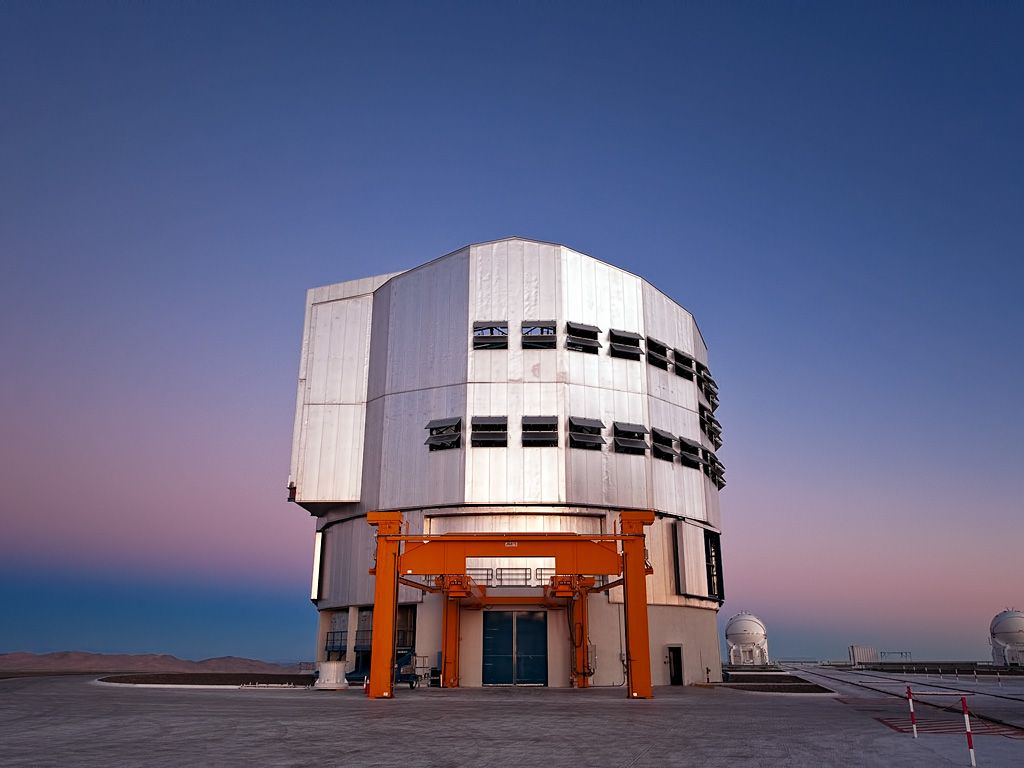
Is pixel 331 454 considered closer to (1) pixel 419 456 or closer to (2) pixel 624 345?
(1) pixel 419 456

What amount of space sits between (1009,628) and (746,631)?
83.7 ft

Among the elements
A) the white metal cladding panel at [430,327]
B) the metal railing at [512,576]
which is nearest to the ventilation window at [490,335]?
the white metal cladding panel at [430,327]

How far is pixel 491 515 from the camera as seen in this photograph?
4038 cm

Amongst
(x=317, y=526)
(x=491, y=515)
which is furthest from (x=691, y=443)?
(x=317, y=526)

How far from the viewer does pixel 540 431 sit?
134ft

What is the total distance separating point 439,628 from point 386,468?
921 cm

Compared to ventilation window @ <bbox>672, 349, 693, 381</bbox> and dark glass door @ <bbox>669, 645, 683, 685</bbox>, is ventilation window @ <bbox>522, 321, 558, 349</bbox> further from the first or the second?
dark glass door @ <bbox>669, 645, 683, 685</bbox>

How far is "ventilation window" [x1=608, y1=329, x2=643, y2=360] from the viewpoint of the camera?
1741 inches

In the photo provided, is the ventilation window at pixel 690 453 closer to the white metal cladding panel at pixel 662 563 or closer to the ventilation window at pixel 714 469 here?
the ventilation window at pixel 714 469

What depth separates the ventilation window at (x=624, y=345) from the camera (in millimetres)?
44219

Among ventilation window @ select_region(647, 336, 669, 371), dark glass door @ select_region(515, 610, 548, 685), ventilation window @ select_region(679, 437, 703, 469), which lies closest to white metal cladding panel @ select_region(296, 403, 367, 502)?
dark glass door @ select_region(515, 610, 548, 685)

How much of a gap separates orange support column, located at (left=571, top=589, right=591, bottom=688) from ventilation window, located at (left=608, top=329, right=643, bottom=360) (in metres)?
13.8

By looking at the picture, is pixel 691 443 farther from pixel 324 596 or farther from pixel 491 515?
pixel 324 596

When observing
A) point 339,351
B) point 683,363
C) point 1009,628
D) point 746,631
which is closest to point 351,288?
point 339,351
